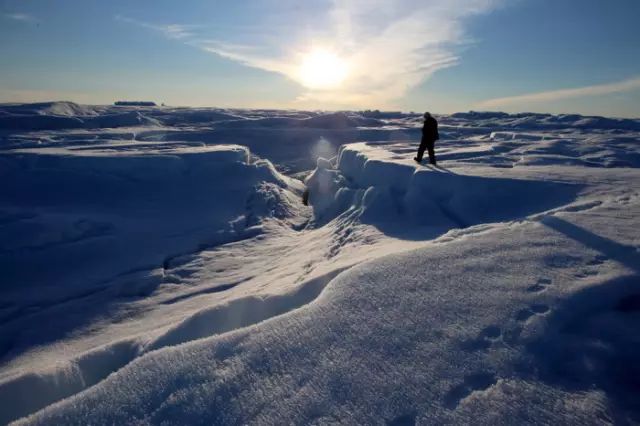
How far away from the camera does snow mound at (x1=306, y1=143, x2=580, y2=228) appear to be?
485 centimetres

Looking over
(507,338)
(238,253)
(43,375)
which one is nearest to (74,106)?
(238,253)

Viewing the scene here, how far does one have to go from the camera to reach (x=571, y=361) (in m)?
1.79

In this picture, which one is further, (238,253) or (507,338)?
(238,253)

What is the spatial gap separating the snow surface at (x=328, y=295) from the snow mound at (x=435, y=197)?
4 centimetres

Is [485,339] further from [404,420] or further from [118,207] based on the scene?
[118,207]

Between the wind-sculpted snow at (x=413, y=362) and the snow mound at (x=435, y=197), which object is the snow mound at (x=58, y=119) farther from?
the wind-sculpted snow at (x=413, y=362)

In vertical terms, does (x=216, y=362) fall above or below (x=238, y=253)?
above

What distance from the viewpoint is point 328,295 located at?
2.37 m

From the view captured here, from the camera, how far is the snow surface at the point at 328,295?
5.39ft

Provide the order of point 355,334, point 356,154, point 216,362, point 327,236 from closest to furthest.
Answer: point 216,362, point 355,334, point 327,236, point 356,154

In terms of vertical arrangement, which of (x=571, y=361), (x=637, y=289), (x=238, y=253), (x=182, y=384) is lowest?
(x=238, y=253)

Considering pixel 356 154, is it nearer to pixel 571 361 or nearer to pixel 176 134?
pixel 571 361

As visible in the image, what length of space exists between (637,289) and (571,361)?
901 mm

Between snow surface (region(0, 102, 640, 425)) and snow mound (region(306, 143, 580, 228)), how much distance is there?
36 mm
